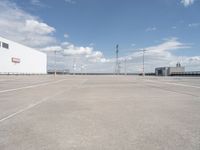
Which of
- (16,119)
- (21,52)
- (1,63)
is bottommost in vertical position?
(16,119)

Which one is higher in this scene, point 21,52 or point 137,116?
point 21,52

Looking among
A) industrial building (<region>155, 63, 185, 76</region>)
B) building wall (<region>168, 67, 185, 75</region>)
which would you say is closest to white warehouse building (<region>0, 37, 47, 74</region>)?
industrial building (<region>155, 63, 185, 76</region>)

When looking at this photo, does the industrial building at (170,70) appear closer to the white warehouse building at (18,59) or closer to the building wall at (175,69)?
the building wall at (175,69)

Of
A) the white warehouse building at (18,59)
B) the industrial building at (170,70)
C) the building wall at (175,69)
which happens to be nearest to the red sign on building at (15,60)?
the white warehouse building at (18,59)

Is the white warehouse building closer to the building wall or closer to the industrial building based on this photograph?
the industrial building

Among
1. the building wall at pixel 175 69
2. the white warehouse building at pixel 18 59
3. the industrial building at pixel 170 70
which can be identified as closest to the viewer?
the white warehouse building at pixel 18 59

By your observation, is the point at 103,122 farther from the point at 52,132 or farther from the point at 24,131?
the point at 24,131

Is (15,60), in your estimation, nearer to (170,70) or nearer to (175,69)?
(170,70)

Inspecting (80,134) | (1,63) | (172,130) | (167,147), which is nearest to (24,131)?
(80,134)

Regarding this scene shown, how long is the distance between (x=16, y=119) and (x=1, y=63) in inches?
2595

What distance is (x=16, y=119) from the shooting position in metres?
6.57

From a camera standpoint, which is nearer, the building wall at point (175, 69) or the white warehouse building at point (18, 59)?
the white warehouse building at point (18, 59)

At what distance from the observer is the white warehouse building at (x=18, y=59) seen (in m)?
67.2

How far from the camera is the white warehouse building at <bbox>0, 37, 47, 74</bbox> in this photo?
67.2 meters
